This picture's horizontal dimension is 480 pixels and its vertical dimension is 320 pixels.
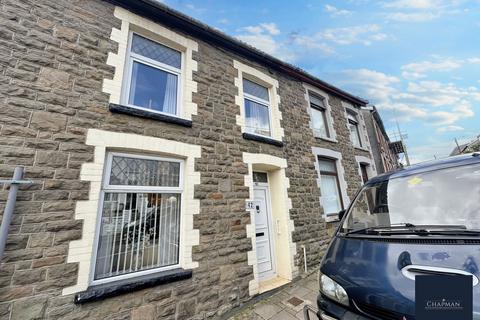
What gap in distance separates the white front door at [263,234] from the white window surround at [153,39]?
2.52 meters

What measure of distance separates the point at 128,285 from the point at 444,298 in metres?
3.31

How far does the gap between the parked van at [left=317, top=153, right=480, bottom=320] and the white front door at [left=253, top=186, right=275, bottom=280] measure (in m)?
2.63

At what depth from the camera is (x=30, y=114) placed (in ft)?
9.15

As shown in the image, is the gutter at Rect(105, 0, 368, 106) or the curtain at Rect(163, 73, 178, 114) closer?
the gutter at Rect(105, 0, 368, 106)

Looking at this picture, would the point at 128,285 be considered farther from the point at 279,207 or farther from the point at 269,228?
the point at 279,207

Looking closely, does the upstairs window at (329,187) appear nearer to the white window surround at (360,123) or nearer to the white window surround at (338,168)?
the white window surround at (338,168)

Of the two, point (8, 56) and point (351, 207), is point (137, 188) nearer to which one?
point (8, 56)

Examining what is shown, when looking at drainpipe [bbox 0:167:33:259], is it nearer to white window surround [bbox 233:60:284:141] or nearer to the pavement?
the pavement

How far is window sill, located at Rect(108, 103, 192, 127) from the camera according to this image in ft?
11.0

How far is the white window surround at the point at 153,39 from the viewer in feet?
11.5

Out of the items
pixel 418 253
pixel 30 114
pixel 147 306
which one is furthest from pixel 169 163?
pixel 418 253

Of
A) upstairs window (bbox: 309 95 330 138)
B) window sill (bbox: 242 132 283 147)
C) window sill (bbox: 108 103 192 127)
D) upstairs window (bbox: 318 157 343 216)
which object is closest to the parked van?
window sill (bbox: 242 132 283 147)

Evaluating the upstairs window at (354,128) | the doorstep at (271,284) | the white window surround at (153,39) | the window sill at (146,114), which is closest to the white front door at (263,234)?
the doorstep at (271,284)

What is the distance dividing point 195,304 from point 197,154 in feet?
8.12
